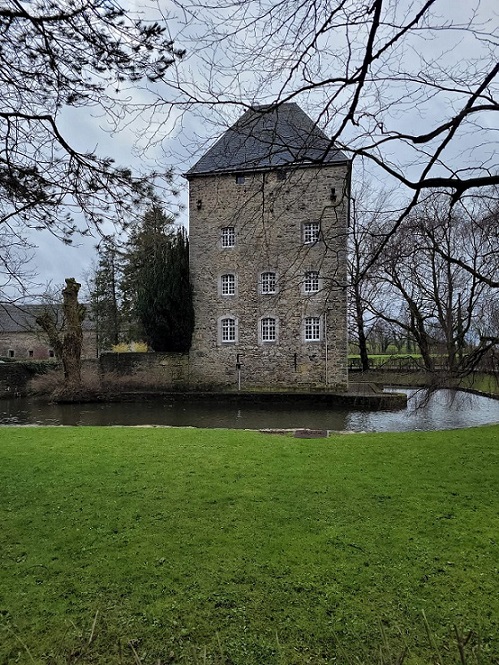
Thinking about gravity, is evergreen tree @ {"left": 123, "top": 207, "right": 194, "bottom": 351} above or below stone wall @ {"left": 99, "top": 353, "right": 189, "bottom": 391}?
above

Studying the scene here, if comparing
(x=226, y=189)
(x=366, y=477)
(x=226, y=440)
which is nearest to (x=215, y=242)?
(x=226, y=189)

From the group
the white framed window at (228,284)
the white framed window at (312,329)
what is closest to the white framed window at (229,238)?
the white framed window at (228,284)

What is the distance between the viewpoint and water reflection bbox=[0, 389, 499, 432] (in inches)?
492

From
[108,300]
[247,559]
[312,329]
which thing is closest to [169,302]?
[312,329]

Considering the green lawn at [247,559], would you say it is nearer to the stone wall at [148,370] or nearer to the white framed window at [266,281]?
the stone wall at [148,370]

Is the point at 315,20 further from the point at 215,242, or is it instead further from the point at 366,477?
the point at 215,242

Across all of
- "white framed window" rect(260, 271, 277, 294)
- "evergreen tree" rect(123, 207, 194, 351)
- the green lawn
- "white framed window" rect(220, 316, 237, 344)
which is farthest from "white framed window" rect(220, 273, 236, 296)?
the green lawn

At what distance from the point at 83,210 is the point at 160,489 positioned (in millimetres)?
2629

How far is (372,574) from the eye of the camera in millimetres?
2732

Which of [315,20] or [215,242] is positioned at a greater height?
[215,242]

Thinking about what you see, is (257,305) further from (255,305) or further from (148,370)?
(148,370)

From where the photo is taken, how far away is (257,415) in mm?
14711

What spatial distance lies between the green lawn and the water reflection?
23.8 ft

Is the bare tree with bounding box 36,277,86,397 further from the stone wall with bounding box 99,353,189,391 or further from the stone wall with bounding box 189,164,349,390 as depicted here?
the stone wall with bounding box 189,164,349,390
